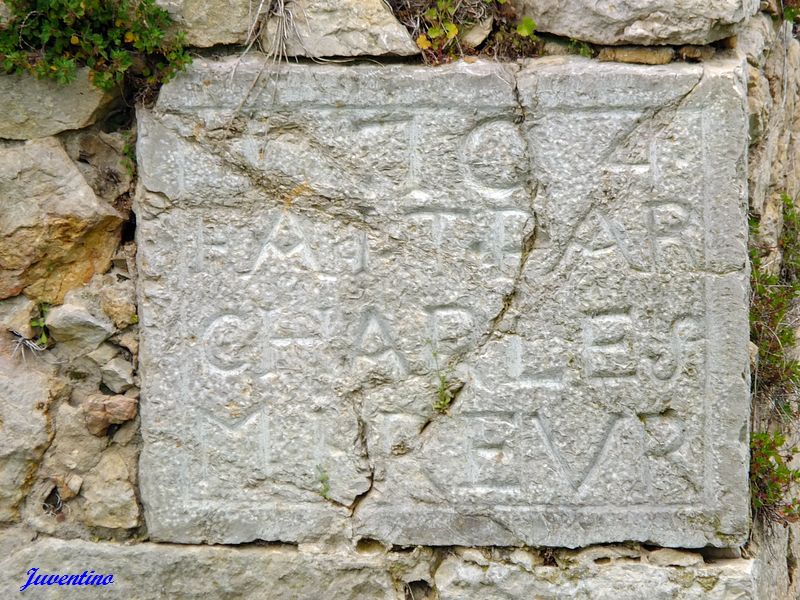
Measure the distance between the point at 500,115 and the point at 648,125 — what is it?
15.7 inches

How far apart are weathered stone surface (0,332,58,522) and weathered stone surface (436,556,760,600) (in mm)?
1227

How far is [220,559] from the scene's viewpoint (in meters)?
2.55

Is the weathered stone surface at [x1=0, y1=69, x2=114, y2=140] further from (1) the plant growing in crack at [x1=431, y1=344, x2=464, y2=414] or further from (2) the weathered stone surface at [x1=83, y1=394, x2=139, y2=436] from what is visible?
(1) the plant growing in crack at [x1=431, y1=344, x2=464, y2=414]

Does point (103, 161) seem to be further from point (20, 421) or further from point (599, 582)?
point (599, 582)

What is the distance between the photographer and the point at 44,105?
8.23 feet

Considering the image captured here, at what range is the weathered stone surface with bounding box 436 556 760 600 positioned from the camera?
249 centimetres

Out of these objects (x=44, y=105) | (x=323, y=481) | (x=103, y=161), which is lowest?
(x=323, y=481)

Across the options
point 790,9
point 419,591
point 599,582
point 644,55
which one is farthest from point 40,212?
point 790,9

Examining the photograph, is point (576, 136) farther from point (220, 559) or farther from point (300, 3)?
point (220, 559)

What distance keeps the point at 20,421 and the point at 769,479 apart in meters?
2.22

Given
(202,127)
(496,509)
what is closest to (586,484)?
(496,509)

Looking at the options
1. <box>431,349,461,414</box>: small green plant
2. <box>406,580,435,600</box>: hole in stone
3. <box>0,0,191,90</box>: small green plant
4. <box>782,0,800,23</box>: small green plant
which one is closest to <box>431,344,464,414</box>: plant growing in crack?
<box>431,349,461,414</box>: small green plant

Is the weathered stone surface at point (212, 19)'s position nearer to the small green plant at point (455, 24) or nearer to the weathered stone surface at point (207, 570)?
the small green plant at point (455, 24)

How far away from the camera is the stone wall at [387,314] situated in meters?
2.43
